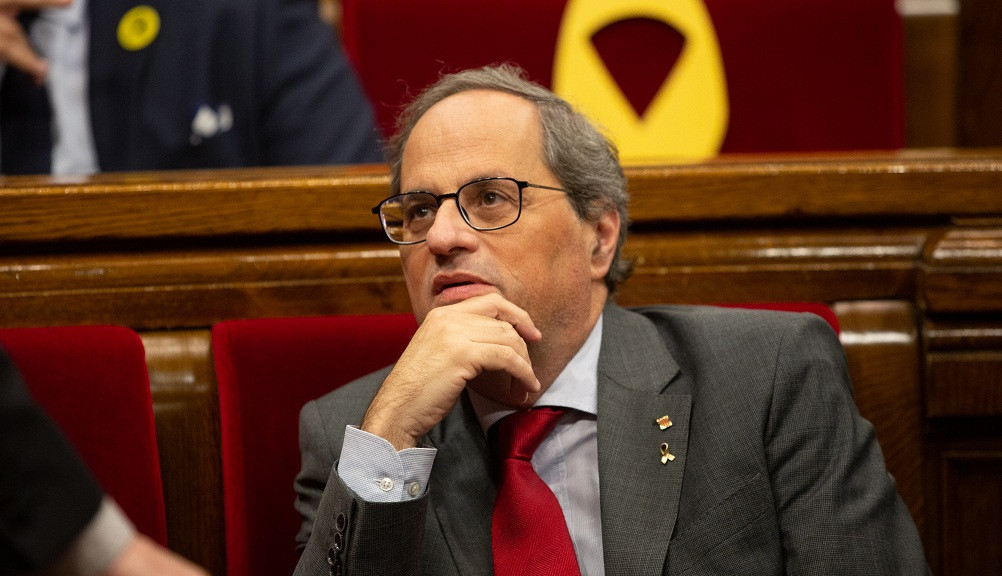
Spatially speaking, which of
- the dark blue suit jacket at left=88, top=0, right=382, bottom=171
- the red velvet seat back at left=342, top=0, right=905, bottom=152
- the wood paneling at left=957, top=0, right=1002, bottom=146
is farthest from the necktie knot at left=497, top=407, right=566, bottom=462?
the wood paneling at left=957, top=0, right=1002, bottom=146

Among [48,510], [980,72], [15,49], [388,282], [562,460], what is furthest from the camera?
[980,72]

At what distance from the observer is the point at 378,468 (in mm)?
912

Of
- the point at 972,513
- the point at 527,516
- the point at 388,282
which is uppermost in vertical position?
the point at 388,282

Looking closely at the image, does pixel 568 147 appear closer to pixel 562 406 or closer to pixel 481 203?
pixel 481 203

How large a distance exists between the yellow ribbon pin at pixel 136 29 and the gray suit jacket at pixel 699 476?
2.81 feet

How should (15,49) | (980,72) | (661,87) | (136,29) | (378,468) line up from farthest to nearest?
(980,72)
(661,87)
(136,29)
(15,49)
(378,468)

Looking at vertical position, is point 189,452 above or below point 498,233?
below

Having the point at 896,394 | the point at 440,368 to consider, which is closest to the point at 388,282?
the point at 440,368

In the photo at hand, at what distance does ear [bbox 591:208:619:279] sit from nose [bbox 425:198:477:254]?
15 centimetres

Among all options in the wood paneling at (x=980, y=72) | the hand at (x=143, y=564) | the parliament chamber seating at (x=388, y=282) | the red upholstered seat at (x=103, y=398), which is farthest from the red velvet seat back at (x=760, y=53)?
the hand at (x=143, y=564)

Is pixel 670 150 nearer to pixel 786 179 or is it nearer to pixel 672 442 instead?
pixel 786 179

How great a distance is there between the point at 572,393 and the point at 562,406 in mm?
17

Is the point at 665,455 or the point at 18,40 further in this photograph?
the point at 18,40

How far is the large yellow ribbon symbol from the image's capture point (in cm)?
174
